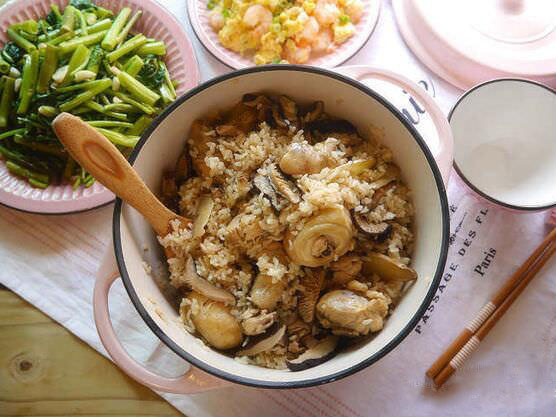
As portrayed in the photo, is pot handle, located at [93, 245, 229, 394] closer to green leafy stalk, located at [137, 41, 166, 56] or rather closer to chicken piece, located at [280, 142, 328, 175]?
chicken piece, located at [280, 142, 328, 175]

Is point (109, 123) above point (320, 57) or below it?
below

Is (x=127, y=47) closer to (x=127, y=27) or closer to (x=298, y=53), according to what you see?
(x=127, y=27)

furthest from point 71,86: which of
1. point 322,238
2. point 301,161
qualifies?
point 322,238

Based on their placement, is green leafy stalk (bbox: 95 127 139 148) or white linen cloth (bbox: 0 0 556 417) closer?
white linen cloth (bbox: 0 0 556 417)

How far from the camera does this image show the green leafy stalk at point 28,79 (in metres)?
1.63

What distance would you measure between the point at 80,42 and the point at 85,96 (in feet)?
0.60

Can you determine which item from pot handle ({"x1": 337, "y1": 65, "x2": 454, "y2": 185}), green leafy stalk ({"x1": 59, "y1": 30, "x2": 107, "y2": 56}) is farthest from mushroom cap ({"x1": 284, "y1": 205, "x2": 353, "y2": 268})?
green leafy stalk ({"x1": 59, "y1": 30, "x2": 107, "y2": 56})

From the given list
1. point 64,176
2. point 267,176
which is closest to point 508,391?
point 267,176

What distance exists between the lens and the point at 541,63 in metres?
1.65

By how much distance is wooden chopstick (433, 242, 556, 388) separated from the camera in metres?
1.46

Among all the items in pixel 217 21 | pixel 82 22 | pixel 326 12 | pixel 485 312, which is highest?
pixel 326 12

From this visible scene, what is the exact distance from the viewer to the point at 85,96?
1617mm

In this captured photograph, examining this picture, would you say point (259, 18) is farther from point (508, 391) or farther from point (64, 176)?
point (508, 391)

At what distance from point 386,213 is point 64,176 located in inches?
39.1
